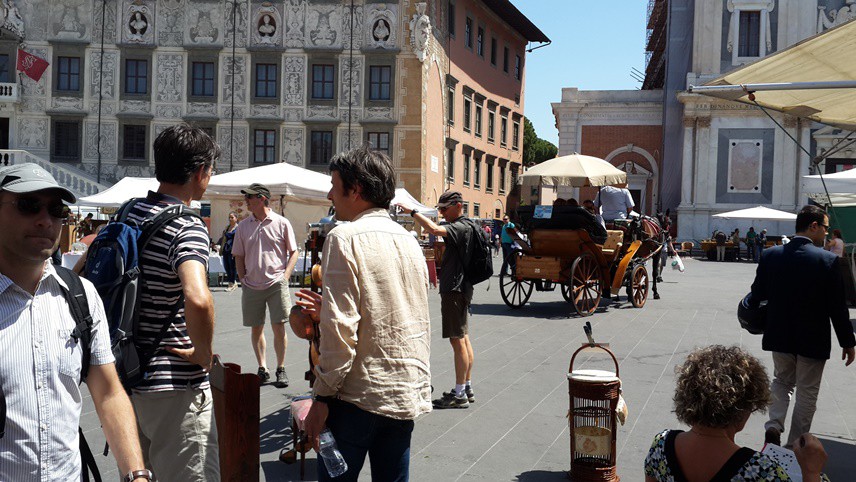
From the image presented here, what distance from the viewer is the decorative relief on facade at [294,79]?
1471 inches

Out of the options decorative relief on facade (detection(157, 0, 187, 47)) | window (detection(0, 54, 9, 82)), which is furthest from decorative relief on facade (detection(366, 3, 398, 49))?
window (detection(0, 54, 9, 82))

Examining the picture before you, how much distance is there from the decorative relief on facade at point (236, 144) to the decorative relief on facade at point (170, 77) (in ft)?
8.04

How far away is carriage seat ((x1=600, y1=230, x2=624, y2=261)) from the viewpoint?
15164mm

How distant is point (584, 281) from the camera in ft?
48.2

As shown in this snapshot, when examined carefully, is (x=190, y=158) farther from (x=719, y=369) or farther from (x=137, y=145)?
(x=137, y=145)

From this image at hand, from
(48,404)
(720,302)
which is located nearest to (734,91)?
(48,404)

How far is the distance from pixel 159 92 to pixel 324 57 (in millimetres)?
7245

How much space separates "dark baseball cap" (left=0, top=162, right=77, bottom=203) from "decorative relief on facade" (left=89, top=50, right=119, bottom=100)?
123 feet

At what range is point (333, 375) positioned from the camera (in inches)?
122

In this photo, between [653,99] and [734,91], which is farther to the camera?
[653,99]

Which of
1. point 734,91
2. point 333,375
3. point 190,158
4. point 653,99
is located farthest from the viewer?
point 653,99

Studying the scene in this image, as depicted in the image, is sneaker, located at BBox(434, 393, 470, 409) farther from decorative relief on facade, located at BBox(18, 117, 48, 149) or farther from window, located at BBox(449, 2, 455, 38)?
window, located at BBox(449, 2, 455, 38)

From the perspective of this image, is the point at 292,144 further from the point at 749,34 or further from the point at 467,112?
the point at 749,34

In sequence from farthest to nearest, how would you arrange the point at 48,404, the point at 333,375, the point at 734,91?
1. the point at 734,91
2. the point at 333,375
3. the point at 48,404
